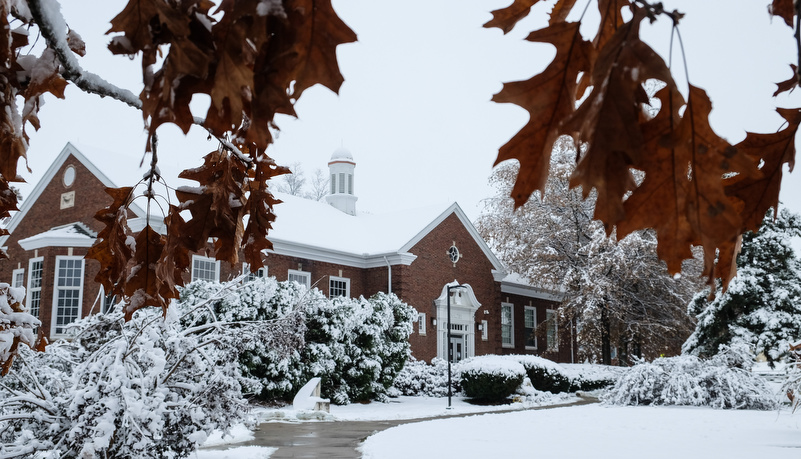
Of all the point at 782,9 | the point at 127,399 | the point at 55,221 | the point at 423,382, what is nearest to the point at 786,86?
the point at 782,9

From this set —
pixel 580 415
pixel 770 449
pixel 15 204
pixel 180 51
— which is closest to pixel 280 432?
pixel 580 415

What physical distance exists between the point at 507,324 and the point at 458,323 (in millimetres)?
4510

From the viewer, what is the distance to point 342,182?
1241 inches

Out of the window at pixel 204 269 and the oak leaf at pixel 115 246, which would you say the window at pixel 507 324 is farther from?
the oak leaf at pixel 115 246

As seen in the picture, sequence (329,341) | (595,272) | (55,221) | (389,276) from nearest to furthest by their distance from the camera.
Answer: (329,341) < (55,221) < (389,276) < (595,272)

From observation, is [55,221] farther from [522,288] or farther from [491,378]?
[522,288]

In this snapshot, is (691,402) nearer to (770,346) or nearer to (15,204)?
(770,346)

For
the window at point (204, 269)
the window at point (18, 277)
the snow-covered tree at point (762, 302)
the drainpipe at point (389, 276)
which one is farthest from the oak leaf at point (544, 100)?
the drainpipe at point (389, 276)

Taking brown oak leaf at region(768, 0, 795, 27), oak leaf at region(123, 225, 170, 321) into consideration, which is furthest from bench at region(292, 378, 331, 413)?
brown oak leaf at region(768, 0, 795, 27)

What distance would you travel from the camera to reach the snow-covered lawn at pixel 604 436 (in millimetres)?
8930

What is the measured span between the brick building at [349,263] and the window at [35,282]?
0.03m

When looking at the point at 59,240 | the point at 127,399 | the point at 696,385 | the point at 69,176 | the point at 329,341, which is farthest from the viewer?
the point at 69,176

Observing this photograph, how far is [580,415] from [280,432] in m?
6.54

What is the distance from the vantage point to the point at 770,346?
19406mm
